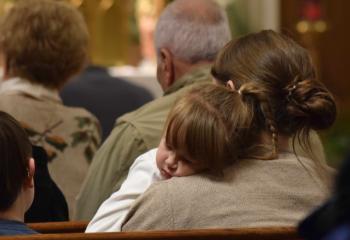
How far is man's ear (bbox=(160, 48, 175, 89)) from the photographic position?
3527 mm

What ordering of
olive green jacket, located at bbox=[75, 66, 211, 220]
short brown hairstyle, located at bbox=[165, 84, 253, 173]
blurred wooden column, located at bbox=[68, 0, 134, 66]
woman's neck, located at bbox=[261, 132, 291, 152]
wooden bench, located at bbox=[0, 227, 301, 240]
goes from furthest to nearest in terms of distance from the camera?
blurred wooden column, located at bbox=[68, 0, 134, 66]
olive green jacket, located at bbox=[75, 66, 211, 220]
woman's neck, located at bbox=[261, 132, 291, 152]
short brown hairstyle, located at bbox=[165, 84, 253, 173]
wooden bench, located at bbox=[0, 227, 301, 240]

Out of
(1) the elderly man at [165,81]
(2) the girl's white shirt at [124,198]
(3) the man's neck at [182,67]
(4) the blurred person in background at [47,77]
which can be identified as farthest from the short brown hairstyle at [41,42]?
(2) the girl's white shirt at [124,198]

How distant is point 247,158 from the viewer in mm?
2443

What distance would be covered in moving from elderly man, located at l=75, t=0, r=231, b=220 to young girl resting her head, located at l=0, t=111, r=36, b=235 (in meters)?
0.93

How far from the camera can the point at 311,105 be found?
8.23 ft

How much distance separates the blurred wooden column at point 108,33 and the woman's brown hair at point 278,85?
4.59 m

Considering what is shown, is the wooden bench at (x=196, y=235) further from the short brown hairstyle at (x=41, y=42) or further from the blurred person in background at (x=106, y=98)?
the blurred person in background at (x=106, y=98)

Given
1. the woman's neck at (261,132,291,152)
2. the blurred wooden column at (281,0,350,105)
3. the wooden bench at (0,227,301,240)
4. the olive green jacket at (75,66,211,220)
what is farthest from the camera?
the blurred wooden column at (281,0,350,105)

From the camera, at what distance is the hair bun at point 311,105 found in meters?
2.51

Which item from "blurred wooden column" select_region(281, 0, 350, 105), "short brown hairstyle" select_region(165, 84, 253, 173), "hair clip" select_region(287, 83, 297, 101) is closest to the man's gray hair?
"hair clip" select_region(287, 83, 297, 101)

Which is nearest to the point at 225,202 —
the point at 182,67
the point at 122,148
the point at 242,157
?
the point at 242,157

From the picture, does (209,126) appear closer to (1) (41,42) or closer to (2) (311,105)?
(2) (311,105)

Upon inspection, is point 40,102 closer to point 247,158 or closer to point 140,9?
point 247,158

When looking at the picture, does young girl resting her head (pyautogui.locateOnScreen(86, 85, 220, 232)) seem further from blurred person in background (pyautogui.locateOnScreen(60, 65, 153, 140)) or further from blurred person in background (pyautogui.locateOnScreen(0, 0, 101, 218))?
blurred person in background (pyautogui.locateOnScreen(60, 65, 153, 140))
